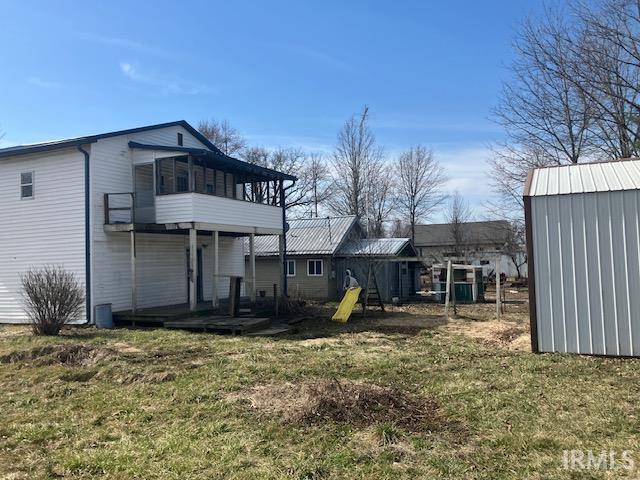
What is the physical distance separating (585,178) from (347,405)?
676cm

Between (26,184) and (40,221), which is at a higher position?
(26,184)

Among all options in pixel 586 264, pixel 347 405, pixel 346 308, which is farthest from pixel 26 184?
pixel 586 264

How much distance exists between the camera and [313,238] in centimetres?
2762

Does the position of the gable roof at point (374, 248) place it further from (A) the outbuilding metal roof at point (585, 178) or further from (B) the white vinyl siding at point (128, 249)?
(A) the outbuilding metal roof at point (585, 178)

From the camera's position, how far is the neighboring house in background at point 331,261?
26.1 m

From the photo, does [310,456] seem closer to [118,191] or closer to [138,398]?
[138,398]

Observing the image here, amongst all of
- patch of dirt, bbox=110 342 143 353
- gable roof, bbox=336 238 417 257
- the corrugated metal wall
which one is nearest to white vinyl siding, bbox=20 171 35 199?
patch of dirt, bbox=110 342 143 353

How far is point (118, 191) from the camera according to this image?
1630 cm

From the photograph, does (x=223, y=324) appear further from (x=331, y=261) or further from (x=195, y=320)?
(x=331, y=261)

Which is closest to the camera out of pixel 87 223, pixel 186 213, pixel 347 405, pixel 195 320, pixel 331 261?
pixel 347 405

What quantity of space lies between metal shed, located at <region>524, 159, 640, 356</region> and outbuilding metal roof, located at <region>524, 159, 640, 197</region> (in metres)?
0.02

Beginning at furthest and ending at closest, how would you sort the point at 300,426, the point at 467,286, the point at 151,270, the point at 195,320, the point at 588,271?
the point at 467,286 < the point at 151,270 < the point at 195,320 < the point at 588,271 < the point at 300,426

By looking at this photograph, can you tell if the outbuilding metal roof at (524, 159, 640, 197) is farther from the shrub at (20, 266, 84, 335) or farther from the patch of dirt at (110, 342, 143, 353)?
the shrub at (20, 266, 84, 335)

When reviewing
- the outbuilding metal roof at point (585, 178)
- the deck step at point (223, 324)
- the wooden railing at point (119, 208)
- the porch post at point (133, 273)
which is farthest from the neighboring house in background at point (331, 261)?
the outbuilding metal roof at point (585, 178)
